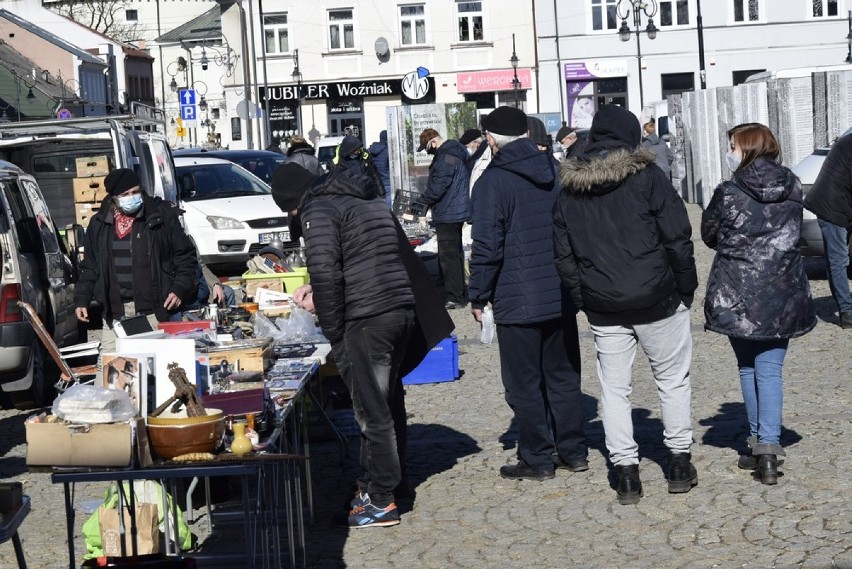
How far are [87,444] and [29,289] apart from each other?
6.12m

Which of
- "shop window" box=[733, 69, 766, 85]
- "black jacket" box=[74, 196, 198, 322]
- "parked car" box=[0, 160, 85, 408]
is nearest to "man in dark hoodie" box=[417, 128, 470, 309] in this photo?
"parked car" box=[0, 160, 85, 408]

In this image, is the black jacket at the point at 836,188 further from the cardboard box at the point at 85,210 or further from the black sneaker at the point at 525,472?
the cardboard box at the point at 85,210

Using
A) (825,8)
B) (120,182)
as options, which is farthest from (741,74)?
(120,182)

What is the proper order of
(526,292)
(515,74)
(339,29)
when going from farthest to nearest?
(339,29)
(515,74)
(526,292)

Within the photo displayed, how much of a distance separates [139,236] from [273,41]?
1906 inches

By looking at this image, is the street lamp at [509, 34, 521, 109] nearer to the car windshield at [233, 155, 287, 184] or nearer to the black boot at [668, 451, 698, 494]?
the car windshield at [233, 155, 287, 184]

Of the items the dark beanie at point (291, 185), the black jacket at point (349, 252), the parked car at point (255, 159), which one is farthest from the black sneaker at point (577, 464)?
the parked car at point (255, 159)

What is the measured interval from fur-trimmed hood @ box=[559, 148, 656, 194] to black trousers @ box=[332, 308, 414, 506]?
1051mm

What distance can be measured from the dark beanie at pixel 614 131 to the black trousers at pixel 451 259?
822cm

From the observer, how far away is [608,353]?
7312 mm

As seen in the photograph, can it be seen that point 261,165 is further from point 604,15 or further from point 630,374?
point 604,15

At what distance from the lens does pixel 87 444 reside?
5324mm

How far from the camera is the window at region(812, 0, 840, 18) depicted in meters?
55.3

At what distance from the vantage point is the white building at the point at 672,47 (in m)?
55.1
